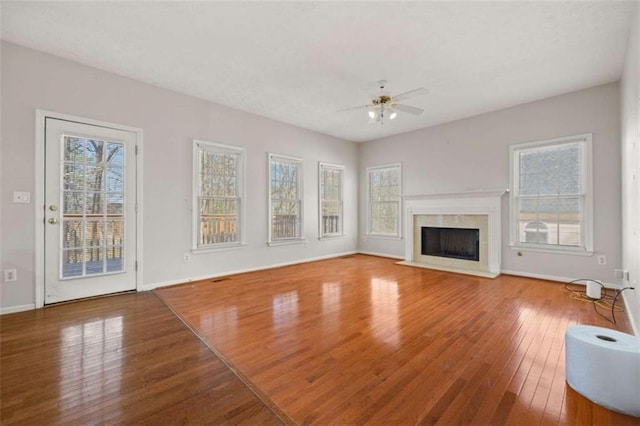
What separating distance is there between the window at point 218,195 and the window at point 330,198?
2008mm

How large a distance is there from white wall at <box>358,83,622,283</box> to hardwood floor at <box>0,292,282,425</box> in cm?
496

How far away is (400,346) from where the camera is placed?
2.34 m

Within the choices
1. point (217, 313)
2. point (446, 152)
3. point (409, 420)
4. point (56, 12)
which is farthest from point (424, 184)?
point (56, 12)

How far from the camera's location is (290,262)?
588 centimetres

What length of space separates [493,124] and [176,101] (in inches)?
213

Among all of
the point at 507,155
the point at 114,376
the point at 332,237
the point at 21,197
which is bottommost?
the point at 114,376

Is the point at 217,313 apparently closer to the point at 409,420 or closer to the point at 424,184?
the point at 409,420

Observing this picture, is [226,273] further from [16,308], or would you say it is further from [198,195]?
[16,308]

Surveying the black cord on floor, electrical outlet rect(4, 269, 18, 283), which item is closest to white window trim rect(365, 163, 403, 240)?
the black cord on floor

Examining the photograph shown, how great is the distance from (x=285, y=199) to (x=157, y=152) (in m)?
2.50

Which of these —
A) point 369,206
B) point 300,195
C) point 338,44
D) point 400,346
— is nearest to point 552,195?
point 369,206

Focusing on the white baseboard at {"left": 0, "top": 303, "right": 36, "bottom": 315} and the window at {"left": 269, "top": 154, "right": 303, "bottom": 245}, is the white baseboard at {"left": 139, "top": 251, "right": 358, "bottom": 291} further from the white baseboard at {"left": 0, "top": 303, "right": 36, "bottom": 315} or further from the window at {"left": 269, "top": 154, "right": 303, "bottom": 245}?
the white baseboard at {"left": 0, "top": 303, "right": 36, "bottom": 315}

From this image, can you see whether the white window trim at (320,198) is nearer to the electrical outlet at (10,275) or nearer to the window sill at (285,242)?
the window sill at (285,242)


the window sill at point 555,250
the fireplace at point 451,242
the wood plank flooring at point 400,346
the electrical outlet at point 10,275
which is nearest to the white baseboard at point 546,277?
the wood plank flooring at point 400,346
